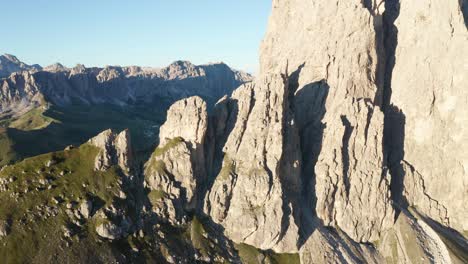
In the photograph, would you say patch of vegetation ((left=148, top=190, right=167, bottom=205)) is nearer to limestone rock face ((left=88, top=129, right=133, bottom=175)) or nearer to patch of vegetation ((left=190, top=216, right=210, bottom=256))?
limestone rock face ((left=88, top=129, right=133, bottom=175))

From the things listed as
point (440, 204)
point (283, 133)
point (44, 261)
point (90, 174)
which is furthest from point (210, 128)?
point (440, 204)

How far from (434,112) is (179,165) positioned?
4659 inches

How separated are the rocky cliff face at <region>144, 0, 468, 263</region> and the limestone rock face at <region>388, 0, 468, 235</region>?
0.44 m

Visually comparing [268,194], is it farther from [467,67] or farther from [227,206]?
[467,67]

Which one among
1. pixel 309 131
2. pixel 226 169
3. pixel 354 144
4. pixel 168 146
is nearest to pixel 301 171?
pixel 309 131

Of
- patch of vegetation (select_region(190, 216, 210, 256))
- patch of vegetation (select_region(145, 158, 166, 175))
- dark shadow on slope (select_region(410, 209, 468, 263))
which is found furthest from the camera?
patch of vegetation (select_region(145, 158, 166, 175))

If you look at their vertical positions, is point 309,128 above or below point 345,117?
below

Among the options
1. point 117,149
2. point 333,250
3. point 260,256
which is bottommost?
point 260,256

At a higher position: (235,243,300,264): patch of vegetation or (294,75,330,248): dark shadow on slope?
(294,75,330,248): dark shadow on slope

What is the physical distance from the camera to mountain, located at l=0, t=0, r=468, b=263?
131375mm

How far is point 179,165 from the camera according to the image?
479 feet

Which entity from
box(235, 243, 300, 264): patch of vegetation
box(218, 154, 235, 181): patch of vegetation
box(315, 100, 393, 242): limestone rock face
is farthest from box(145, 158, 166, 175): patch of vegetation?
box(315, 100, 393, 242): limestone rock face

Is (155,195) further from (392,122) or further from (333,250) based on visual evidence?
(392,122)

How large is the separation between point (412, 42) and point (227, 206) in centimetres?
11611
